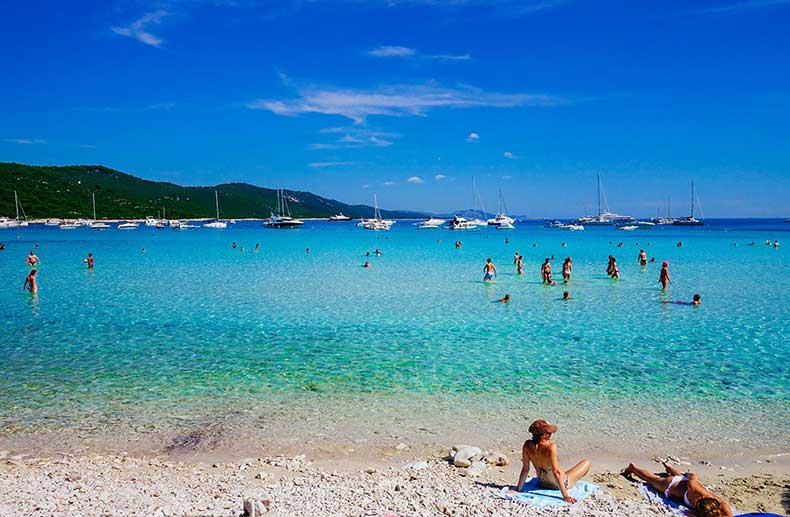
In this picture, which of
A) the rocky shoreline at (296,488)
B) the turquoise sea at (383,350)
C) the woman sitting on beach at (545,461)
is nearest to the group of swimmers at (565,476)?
the woman sitting on beach at (545,461)

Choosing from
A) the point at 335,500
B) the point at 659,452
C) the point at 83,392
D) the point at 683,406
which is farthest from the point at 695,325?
the point at 83,392

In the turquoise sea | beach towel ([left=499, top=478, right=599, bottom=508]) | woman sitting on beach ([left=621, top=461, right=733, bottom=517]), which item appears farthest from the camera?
the turquoise sea

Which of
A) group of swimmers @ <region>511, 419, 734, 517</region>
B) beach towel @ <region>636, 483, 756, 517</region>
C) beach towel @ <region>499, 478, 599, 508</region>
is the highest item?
group of swimmers @ <region>511, 419, 734, 517</region>

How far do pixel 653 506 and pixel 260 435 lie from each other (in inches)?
258

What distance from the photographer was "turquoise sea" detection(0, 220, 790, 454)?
1229cm

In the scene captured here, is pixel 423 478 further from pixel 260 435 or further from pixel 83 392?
pixel 83 392

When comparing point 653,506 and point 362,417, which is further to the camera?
point 362,417

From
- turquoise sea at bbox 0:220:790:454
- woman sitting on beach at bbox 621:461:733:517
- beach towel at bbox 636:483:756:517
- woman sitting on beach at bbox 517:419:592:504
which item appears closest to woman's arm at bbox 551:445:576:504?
woman sitting on beach at bbox 517:419:592:504

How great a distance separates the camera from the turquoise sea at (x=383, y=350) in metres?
12.3

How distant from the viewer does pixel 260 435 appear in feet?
34.7

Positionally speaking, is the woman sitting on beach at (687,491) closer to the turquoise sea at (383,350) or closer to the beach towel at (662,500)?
the beach towel at (662,500)

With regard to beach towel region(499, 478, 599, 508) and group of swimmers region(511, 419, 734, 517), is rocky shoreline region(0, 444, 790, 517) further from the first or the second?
group of swimmers region(511, 419, 734, 517)

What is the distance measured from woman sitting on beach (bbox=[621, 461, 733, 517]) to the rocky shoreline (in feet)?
0.97

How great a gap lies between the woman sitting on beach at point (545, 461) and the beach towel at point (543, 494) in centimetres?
7
